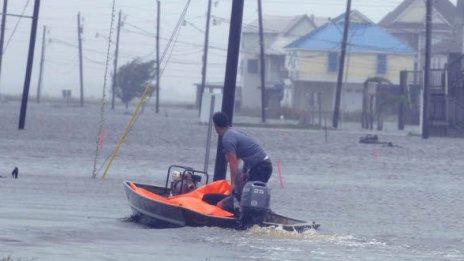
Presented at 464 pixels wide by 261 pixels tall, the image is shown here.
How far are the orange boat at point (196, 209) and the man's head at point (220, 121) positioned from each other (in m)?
0.95

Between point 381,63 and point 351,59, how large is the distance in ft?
8.54

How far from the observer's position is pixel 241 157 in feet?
63.6

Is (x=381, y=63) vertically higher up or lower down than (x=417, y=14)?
lower down

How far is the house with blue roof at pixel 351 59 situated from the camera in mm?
102875

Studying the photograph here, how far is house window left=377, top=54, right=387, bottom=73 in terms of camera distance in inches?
4063

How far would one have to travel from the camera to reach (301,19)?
411 ft

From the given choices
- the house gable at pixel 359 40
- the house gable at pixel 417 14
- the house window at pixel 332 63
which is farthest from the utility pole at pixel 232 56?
the house gable at pixel 417 14

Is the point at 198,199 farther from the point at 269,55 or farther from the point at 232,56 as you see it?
the point at 269,55

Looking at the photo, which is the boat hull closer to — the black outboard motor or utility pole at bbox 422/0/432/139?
the black outboard motor

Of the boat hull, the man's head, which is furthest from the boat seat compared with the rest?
the man's head

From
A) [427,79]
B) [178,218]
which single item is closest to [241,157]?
[178,218]

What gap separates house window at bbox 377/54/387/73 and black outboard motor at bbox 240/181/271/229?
85.7 meters

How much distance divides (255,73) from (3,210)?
4046 inches

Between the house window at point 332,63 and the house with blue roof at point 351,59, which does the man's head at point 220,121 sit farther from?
the house window at point 332,63
